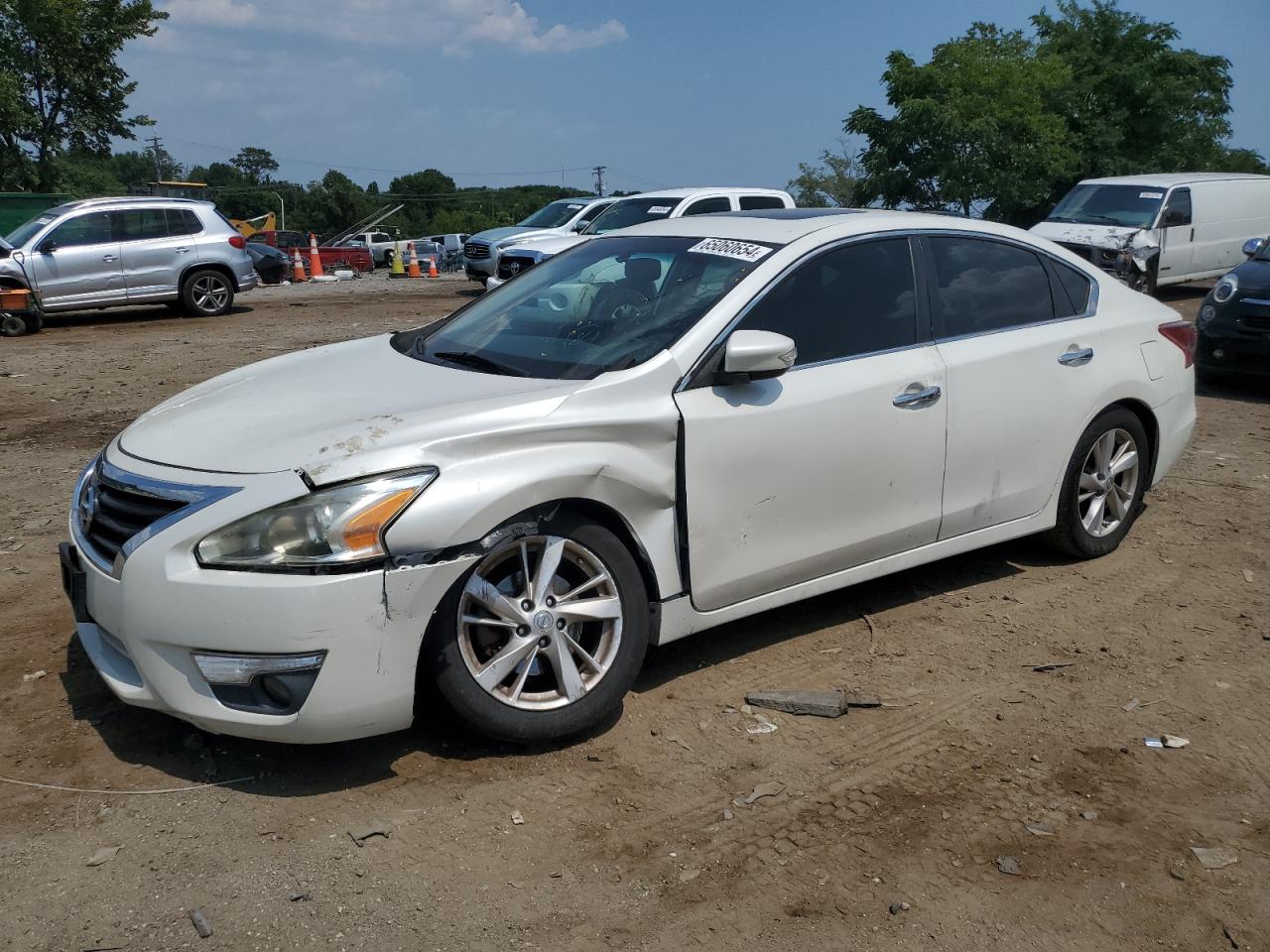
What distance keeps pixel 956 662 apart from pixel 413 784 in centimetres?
215

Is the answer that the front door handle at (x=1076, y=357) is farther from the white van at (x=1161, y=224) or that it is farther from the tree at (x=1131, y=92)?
the tree at (x=1131, y=92)

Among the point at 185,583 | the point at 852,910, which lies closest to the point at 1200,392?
the point at 852,910

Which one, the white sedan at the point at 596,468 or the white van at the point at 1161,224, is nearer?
the white sedan at the point at 596,468

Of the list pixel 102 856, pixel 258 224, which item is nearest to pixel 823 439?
pixel 102 856

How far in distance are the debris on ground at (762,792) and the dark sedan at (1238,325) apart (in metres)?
8.12

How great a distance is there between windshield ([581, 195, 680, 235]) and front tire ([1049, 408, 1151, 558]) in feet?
34.8

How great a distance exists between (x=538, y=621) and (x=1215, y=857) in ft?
6.69

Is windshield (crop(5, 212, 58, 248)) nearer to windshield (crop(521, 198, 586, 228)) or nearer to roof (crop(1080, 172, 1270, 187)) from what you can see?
windshield (crop(521, 198, 586, 228))

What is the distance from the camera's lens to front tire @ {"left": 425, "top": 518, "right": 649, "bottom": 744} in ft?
11.3

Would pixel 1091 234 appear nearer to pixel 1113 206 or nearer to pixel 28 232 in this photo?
pixel 1113 206

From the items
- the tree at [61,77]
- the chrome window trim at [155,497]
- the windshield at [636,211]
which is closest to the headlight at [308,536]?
the chrome window trim at [155,497]

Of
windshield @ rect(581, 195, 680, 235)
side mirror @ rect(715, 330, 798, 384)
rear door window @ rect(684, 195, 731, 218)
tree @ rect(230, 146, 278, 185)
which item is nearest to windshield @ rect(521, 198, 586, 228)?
windshield @ rect(581, 195, 680, 235)

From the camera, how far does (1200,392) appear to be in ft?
33.7

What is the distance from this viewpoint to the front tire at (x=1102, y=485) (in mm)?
5219
